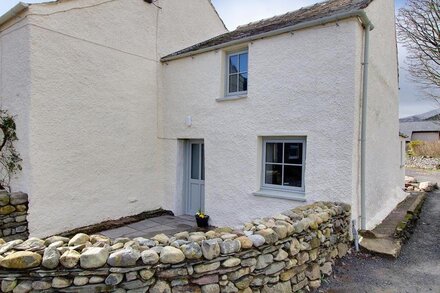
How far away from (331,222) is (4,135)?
7.16 m

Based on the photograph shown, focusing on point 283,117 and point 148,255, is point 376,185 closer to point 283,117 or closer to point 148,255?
point 283,117

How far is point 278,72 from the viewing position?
643 centimetres

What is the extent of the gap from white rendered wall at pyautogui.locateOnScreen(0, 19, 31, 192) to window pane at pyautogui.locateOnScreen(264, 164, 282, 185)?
206 inches

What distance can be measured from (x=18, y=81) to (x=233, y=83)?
4.93m

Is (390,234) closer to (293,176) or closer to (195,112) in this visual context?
(293,176)

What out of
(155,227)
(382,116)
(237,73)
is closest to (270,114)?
(237,73)

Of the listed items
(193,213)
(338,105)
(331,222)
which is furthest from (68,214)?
(338,105)

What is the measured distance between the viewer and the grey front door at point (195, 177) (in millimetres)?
8359

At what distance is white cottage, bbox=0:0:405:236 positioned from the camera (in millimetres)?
5859

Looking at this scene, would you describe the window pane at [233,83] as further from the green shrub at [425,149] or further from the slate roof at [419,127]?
→ the slate roof at [419,127]

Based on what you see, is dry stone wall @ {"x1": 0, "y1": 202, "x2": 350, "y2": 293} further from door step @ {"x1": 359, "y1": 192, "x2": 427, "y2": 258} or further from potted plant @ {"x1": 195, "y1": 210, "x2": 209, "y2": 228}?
potted plant @ {"x1": 195, "y1": 210, "x2": 209, "y2": 228}

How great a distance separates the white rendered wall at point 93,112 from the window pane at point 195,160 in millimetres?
1041

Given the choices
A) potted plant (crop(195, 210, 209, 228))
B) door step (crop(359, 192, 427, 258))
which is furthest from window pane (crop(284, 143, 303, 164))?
potted plant (crop(195, 210, 209, 228))

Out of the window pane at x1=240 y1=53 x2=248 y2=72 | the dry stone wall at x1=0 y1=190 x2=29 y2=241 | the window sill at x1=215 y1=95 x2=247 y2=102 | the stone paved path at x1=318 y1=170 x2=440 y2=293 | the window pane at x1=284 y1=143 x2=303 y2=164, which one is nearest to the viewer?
the stone paved path at x1=318 y1=170 x2=440 y2=293
